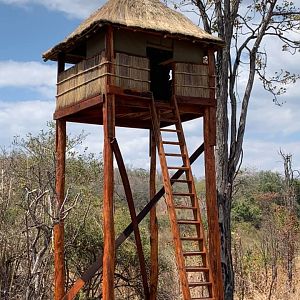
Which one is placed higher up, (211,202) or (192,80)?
(192,80)

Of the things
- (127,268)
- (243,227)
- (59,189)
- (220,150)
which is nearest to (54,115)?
(59,189)

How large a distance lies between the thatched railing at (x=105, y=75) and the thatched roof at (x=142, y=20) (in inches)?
20.1

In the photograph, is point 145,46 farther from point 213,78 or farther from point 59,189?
point 59,189

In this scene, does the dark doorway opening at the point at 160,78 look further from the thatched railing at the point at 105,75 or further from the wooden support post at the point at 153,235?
the thatched railing at the point at 105,75

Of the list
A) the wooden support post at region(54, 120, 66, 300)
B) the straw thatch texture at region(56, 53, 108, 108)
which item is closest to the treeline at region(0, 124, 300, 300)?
the wooden support post at region(54, 120, 66, 300)

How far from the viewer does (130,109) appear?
1025 centimetres

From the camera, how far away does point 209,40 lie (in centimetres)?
994

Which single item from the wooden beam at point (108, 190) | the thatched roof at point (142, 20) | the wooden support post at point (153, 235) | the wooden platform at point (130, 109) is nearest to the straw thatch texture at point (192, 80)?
the wooden platform at point (130, 109)

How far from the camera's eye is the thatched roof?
932 cm

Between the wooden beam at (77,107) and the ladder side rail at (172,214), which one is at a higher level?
the wooden beam at (77,107)

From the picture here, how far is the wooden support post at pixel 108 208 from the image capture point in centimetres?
882

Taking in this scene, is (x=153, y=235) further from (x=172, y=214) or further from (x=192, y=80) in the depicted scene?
(x=192, y=80)

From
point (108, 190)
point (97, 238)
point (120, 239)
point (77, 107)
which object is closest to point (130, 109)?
point (77, 107)

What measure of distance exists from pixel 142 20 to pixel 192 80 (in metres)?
1.32
